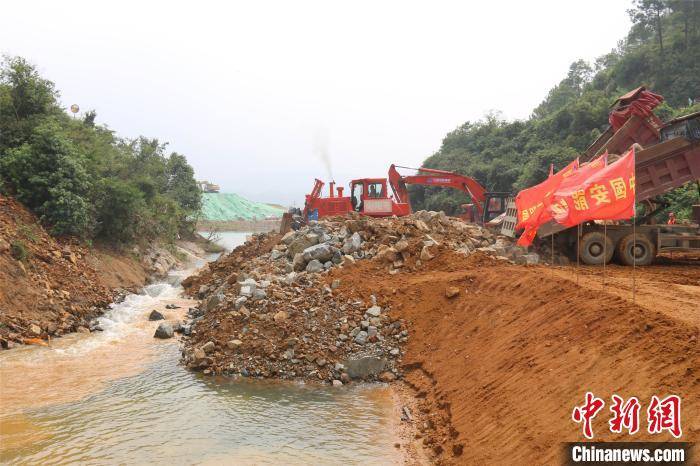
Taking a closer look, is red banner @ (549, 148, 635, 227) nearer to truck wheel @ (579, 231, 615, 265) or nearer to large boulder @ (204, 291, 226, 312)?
truck wheel @ (579, 231, 615, 265)

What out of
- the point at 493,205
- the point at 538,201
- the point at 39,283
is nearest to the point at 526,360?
the point at 538,201

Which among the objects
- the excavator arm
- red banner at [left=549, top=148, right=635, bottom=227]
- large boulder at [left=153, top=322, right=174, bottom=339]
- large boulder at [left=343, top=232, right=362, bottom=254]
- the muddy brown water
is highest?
the excavator arm

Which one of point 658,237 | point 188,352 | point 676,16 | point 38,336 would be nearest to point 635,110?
point 658,237

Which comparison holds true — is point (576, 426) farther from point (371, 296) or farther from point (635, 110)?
point (635, 110)

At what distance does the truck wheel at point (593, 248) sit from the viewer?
41.3 ft

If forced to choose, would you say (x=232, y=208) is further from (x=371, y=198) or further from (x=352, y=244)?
(x=352, y=244)

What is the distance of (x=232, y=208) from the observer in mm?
74562

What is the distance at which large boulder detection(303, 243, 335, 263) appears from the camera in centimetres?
1230

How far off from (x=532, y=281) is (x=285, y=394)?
482cm

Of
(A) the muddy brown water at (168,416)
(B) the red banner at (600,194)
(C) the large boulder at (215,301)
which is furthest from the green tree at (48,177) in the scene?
(B) the red banner at (600,194)

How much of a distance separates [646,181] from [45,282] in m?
15.9

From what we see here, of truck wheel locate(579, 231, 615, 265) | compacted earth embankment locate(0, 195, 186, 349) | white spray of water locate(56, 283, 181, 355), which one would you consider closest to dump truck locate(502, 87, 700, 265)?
truck wheel locate(579, 231, 615, 265)

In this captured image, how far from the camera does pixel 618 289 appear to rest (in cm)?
842

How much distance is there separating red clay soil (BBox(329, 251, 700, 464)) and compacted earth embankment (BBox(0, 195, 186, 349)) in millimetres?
8091
